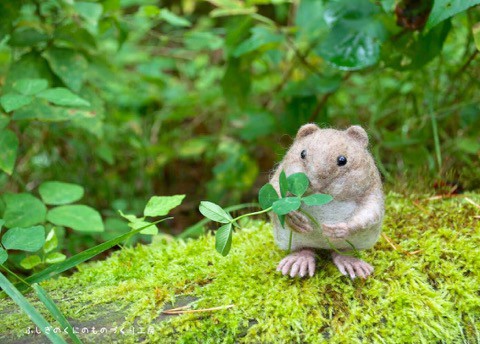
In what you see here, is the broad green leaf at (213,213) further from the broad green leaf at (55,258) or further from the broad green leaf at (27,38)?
the broad green leaf at (27,38)

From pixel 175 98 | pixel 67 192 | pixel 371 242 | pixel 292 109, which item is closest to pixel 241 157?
pixel 292 109

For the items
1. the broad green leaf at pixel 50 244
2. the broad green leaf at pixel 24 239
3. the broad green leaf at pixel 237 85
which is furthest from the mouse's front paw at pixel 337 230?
the broad green leaf at pixel 237 85

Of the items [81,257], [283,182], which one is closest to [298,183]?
[283,182]

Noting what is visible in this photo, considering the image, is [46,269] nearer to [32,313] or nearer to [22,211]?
[32,313]

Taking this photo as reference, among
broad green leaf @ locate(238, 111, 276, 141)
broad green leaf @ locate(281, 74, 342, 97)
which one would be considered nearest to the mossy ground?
broad green leaf @ locate(281, 74, 342, 97)

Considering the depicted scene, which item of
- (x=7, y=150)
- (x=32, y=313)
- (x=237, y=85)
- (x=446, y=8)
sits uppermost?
(x=446, y=8)

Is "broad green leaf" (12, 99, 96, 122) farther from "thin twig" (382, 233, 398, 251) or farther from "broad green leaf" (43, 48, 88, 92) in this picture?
"thin twig" (382, 233, 398, 251)

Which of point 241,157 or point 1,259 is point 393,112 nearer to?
point 241,157

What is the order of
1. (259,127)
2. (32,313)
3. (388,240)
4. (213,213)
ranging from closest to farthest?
(32,313) → (213,213) → (388,240) → (259,127)
